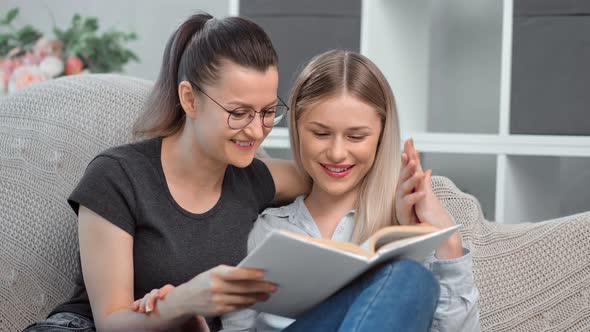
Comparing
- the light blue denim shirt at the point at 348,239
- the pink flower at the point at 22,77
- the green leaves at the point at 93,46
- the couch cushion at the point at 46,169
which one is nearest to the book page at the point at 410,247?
the light blue denim shirt at the point at 348,239

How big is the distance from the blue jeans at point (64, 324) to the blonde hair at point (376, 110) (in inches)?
20.6

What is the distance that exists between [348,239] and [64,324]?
563 millimetres

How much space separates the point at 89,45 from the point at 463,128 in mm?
1363

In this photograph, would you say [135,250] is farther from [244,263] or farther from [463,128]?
[463,128]

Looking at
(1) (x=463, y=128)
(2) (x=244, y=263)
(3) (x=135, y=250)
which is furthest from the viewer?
(1) (x=463, y=128)

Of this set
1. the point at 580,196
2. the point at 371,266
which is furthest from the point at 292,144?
the point at 580,196

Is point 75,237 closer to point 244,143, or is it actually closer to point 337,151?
point 244,143

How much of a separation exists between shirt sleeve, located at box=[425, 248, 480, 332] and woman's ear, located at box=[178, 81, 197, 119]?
52cm

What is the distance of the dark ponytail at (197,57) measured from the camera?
1608 millimetres

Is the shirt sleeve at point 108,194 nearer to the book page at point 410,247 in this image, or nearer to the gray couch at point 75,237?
the gray couch at point 75,237

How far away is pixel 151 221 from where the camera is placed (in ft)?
5.33

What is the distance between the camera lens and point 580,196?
292 cm

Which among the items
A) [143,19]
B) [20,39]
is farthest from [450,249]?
[143,19]

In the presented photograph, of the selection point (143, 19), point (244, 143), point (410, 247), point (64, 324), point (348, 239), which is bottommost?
point (64, 324)
